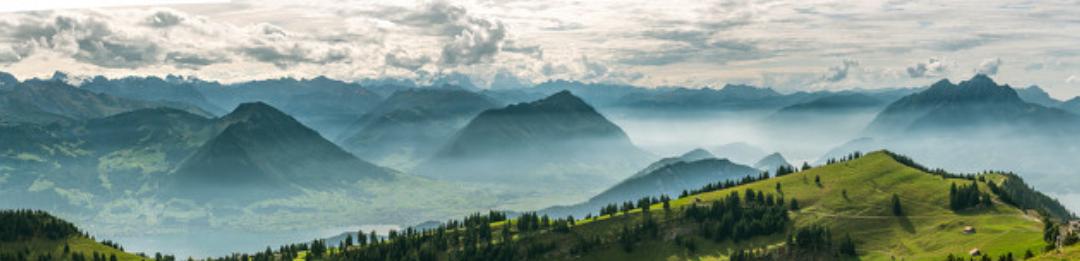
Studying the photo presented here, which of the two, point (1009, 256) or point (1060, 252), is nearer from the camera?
point (1060, 252)

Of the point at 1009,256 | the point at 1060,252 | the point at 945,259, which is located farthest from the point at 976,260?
the point at 1060,252

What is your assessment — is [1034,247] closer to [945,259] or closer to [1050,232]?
[1050,232]

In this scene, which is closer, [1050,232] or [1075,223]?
[1050,232]

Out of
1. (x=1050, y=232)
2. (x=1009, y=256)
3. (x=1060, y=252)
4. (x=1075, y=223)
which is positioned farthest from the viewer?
(x=1075, y=223)

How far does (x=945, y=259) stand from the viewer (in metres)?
198

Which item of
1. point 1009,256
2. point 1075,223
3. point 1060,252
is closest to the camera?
point 1060,252

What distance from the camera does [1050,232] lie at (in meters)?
183

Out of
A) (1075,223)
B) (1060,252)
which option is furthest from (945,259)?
(1060,252)

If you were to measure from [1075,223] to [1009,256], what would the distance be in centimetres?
5094

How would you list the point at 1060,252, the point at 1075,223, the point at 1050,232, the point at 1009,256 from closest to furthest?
the point at 1060,252
the point at 1009,256
the point at 1050,232
the point at 1075,223

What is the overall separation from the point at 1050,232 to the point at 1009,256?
32.1 meters

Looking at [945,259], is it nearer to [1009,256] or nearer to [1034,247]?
[1034,247]

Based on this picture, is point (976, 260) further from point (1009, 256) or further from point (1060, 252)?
point (1060, 252)

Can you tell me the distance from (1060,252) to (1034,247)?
182 feet
